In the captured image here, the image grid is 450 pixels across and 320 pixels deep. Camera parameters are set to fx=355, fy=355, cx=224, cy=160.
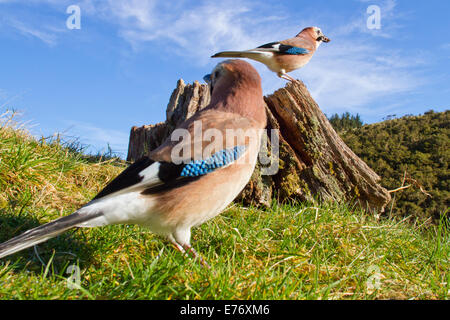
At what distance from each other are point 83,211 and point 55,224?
0.25 m

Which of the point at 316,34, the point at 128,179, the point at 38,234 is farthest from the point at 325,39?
the point at 38,234

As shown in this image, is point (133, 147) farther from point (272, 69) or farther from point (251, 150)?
point (251, 150)

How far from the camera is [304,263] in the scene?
3.53 meters

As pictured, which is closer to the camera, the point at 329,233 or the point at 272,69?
the point at 329,233

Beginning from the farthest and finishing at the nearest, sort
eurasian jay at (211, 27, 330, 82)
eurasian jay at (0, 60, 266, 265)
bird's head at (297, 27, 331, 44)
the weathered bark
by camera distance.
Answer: bird's head at (297, 27, 331, 44), eurasian jay at (211, 27, 330, 82), the weathered bark, eurasian jay at (0, 60, 266, 265)

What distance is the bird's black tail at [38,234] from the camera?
2932 mm

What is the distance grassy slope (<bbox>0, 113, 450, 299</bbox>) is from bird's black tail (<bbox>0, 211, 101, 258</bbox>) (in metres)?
0.24

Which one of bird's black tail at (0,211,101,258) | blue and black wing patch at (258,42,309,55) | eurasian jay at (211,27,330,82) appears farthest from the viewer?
blue and black wing patch at (258,42,309,55)

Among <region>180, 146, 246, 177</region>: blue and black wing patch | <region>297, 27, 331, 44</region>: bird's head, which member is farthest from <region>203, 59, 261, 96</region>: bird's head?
<region>297, 27, 331, 44</region>: bird's head

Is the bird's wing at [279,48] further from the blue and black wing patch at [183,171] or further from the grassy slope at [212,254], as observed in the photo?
the blue and black wing patch at [183,171]

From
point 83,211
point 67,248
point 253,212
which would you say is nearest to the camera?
point 83,211

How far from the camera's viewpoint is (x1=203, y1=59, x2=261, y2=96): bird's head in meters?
3.65

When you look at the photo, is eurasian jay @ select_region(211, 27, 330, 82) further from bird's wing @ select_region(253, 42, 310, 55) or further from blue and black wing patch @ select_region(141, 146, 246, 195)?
blue and black wing patch @ select_region(141, 146, 246, 195)
